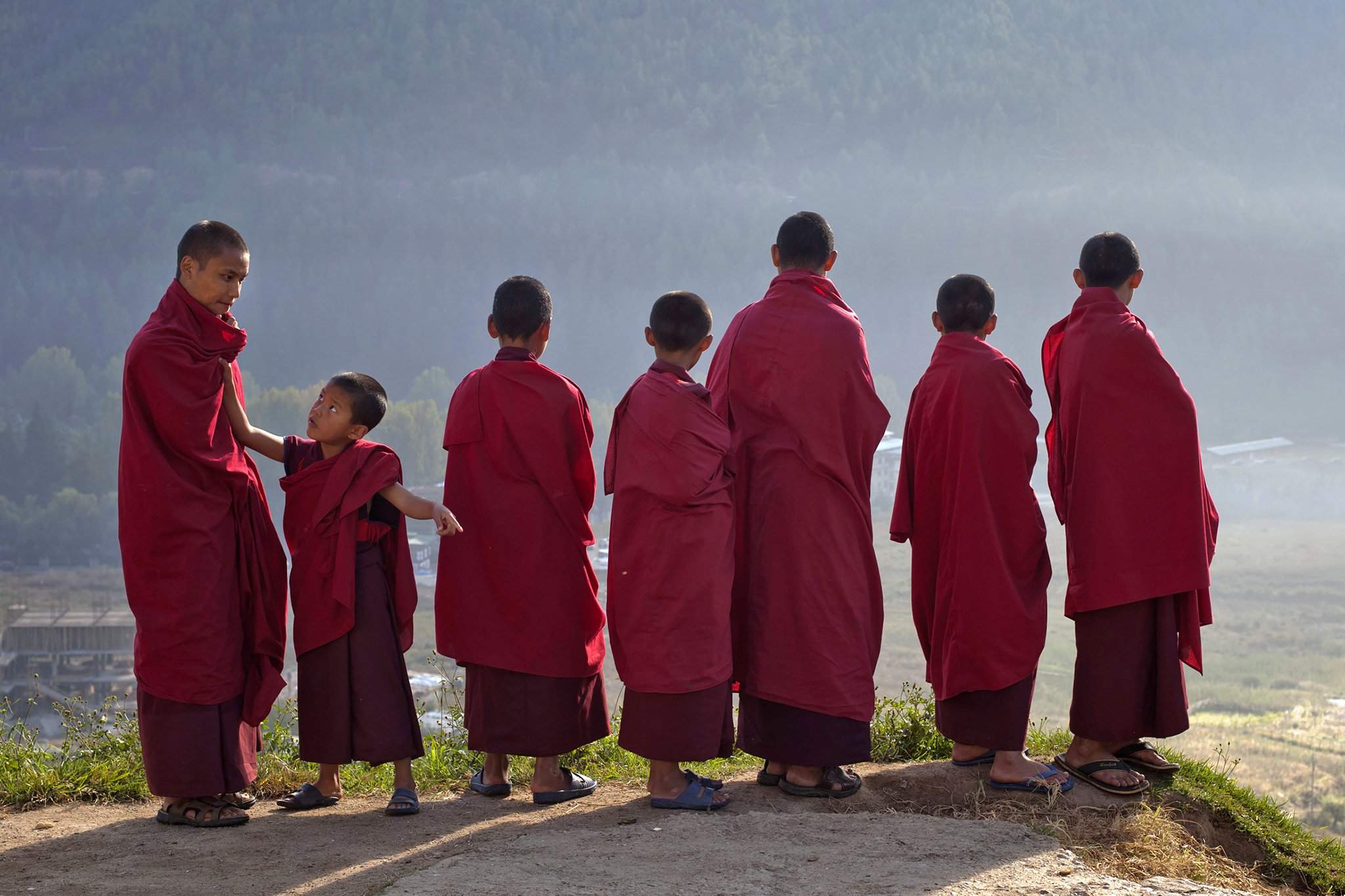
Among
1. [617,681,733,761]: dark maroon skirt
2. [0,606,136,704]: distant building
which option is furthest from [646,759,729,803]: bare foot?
[0,606,136,704]: distant building

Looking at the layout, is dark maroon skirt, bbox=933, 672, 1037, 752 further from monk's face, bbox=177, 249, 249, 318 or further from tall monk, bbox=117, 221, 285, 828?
monk's face, bbox=177, 249, 249, 318

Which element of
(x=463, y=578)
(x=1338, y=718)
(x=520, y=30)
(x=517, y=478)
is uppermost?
(x=520, y=30)

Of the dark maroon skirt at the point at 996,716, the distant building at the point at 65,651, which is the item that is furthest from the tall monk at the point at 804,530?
the distant building at the point at 65,651

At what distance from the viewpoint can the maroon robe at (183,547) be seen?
15.6ft

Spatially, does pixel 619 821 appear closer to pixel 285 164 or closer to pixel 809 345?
pixel 809 345

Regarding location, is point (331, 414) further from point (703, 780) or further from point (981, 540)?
point (981, 540)

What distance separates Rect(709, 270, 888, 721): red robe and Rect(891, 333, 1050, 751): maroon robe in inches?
13.5

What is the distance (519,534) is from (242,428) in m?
1.30

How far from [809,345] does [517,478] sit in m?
1.44

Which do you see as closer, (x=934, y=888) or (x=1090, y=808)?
(x=934, y=888)

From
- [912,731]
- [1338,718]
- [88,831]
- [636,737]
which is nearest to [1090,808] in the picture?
[912,731]

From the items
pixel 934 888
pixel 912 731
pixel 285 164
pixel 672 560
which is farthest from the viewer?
pixel 285 164

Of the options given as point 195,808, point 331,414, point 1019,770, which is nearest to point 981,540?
point 1019,770

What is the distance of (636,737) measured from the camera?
493cm
